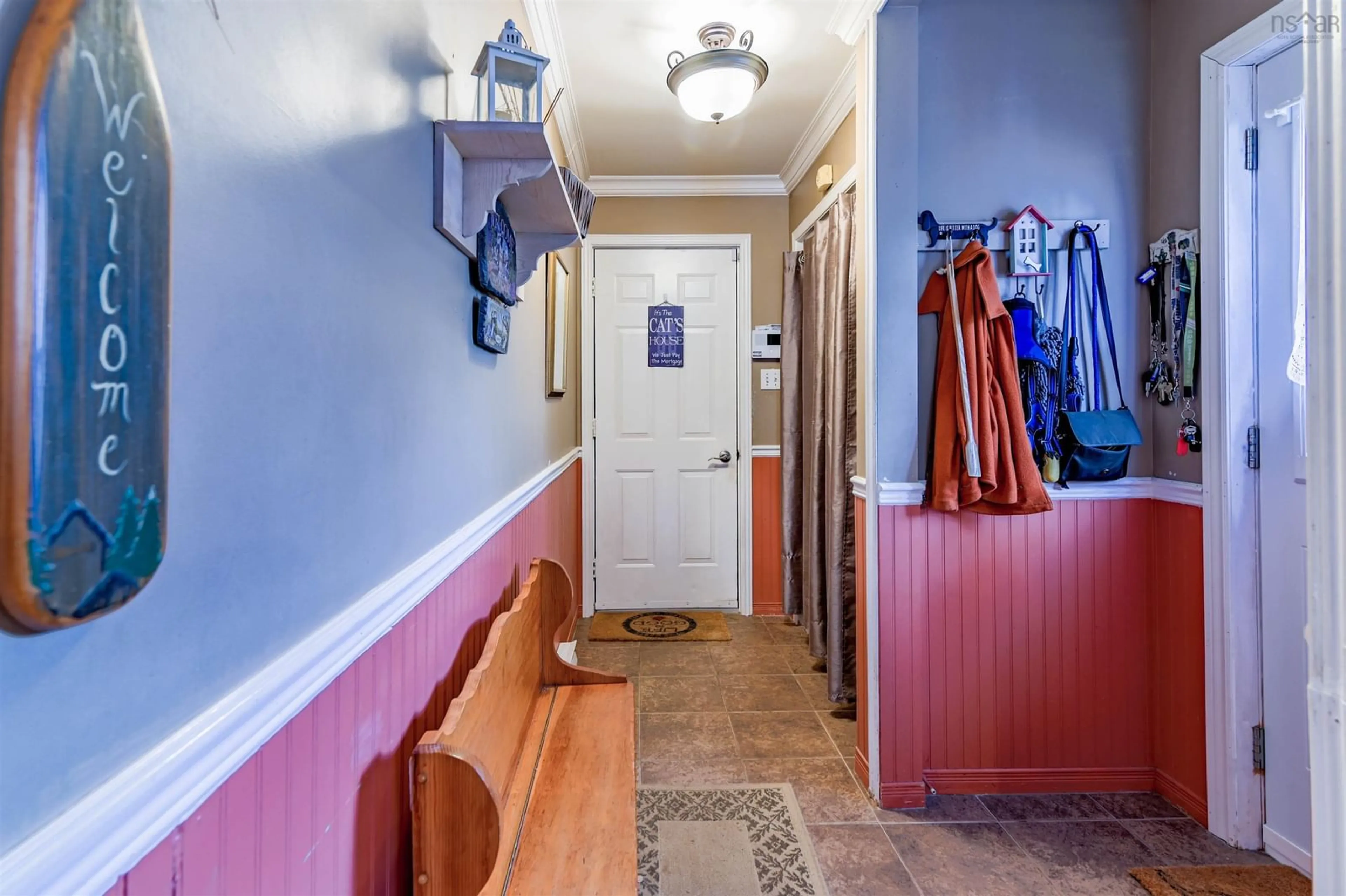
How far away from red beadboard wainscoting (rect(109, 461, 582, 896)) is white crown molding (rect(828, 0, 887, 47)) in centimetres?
190

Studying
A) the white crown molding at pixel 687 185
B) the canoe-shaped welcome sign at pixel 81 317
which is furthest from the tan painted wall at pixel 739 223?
the canoe-shaped welcome sign at pixel 81 317

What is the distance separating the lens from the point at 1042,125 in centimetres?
195

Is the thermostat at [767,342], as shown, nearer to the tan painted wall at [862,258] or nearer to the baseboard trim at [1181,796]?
the tan painted wall at [862,258]

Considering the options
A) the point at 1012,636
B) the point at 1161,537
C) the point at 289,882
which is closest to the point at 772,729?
the point at 1012,636

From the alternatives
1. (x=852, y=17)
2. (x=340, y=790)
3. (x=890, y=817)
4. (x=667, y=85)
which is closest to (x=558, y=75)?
(x=667, y=85)

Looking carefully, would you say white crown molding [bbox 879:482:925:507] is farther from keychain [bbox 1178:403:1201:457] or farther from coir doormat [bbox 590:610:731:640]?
coir doormat [bbox 590:610:731:640]

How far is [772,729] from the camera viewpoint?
2.30 m

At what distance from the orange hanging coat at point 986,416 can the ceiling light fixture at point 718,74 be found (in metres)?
1.01

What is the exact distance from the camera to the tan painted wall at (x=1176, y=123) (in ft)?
5.70

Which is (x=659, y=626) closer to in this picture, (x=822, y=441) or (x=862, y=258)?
(x=822, y=441)

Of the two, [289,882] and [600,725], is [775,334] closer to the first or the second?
[600,725]

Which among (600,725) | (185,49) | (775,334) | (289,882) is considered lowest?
(600,725)

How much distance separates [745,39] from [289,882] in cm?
257

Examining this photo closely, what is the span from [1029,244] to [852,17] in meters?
0.90
